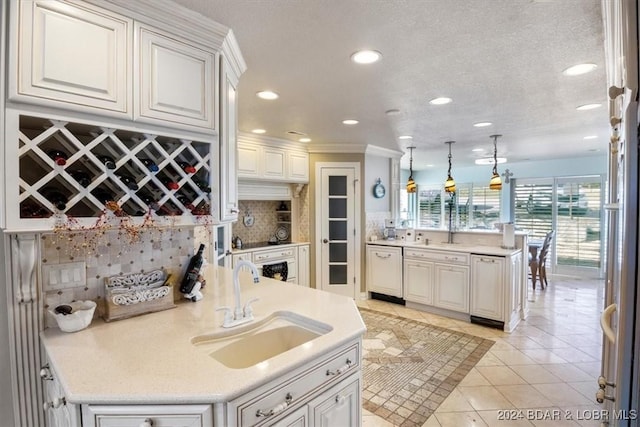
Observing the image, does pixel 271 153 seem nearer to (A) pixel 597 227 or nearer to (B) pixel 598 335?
(B) pixel 598 335

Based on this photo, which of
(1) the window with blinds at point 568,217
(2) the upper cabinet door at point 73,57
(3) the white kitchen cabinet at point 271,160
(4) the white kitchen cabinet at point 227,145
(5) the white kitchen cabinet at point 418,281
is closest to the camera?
(2) the upper cabinet door at point 73,57

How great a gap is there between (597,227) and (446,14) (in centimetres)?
679

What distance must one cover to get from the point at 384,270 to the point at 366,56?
3.53 meters

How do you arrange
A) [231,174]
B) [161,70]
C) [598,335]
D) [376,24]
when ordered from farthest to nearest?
[598,335] < [231,174] < [376,24] < [161,70]

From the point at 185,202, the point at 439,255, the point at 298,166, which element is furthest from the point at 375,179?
the point at 185,202

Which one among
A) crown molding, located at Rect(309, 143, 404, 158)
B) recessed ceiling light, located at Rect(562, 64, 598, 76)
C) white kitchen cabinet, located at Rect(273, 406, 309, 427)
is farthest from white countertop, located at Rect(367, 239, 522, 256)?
white kitchen cabinet, located at Rect(273, 406, 309, 427)

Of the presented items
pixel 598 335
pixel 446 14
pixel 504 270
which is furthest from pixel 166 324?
pixel 598 335

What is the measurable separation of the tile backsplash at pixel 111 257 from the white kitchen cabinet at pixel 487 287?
338 cm

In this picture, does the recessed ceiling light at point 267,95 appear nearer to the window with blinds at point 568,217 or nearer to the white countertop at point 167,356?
the white countertop at point 167,356

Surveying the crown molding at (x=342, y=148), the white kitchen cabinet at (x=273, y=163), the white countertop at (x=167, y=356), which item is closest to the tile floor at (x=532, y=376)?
the white countertop at (x=167, y=356)

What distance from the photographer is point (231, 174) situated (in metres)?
1.91

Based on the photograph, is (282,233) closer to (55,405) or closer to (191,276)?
(191,276)

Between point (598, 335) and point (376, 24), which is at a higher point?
point (376, 24)

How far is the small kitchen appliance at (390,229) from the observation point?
5188 mm
